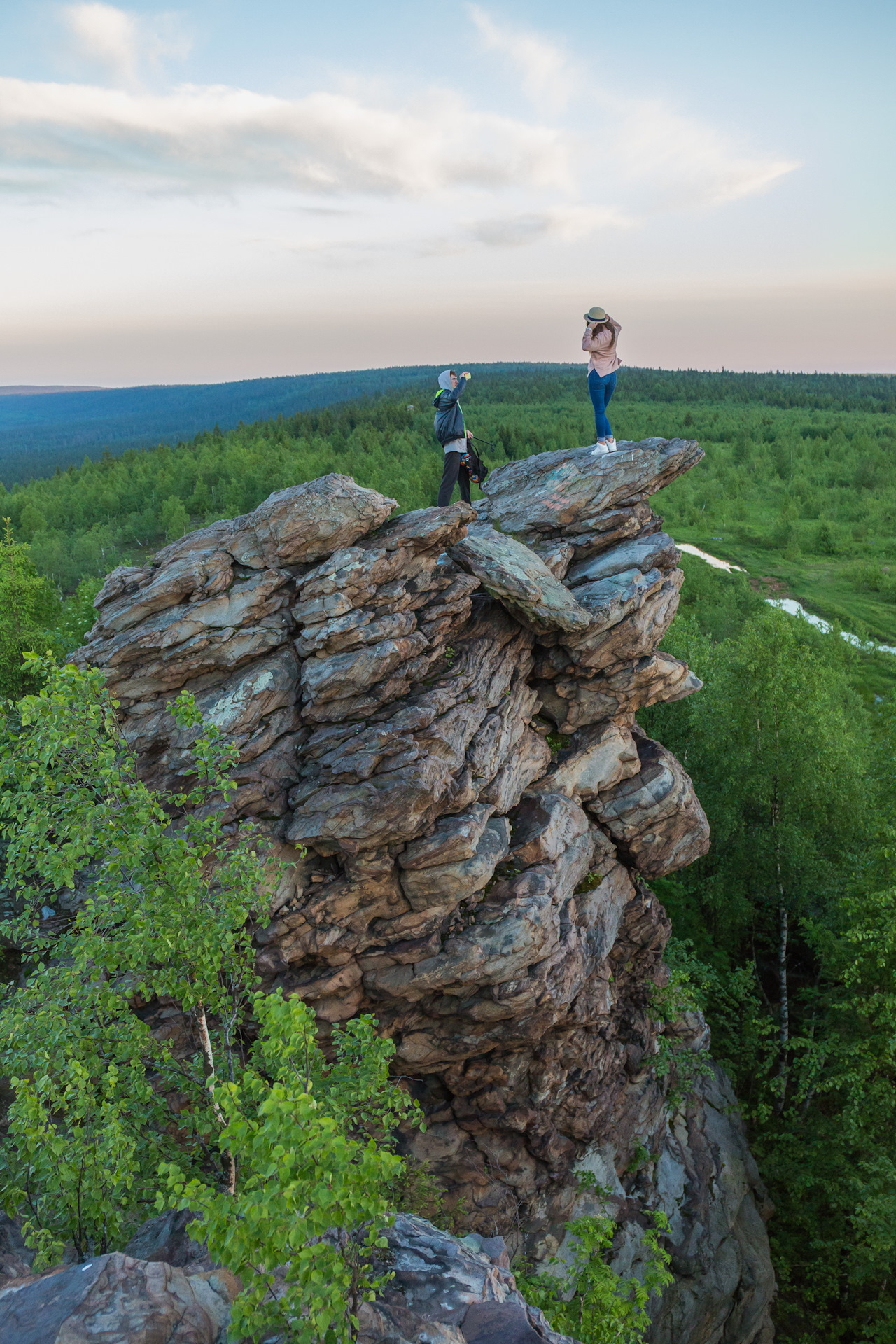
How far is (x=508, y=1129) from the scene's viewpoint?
18531 millimetres

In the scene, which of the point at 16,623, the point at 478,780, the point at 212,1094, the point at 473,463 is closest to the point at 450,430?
the point at 473,463

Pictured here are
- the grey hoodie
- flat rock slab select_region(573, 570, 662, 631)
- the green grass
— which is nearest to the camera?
flat rock slab select_region(573, 570, 662, 631)

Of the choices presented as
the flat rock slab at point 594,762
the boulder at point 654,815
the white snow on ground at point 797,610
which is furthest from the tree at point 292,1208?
the white snow on ground at point 797,610

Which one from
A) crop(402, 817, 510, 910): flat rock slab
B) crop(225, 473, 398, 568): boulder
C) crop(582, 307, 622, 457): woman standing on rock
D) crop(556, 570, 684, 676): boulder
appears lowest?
crop(402, 817, 510, 910): flat rock slab

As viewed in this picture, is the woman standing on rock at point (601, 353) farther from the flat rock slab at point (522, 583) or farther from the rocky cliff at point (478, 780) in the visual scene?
the flat rock slab at point (522, 583)

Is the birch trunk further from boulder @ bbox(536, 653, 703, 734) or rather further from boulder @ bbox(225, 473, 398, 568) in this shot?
boulder @ bbox(536, 653, 703, 734)

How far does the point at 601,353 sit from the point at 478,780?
11.5 metres

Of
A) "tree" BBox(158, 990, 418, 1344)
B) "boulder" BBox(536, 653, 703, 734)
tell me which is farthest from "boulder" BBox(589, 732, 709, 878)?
"tree" BBox(158, 990, 418, 1344)

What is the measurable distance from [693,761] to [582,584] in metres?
15.4

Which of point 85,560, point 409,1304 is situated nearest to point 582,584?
point 409,1304

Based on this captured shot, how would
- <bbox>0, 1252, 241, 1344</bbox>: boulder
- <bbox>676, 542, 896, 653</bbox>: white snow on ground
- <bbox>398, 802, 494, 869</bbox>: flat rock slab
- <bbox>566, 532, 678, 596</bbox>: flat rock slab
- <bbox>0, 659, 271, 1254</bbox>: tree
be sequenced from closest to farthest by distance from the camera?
<bbox>0, 1252, 241, 1344</bbox>: boulder < <bbox>0, 659, 271, 1254</bbox>: tree < <bbox>398, 802, 494, 869</bbox>: flat rock slab < <bbox>566, 532, 678, 596</bbox>: flat rock slab < <bbox>676, 542, 896, 653</bbox>: white snow on ground

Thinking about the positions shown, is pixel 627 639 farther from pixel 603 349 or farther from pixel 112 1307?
pixel 112 1307

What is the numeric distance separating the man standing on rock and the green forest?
40.1 feet

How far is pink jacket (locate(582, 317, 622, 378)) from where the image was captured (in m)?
19.2
